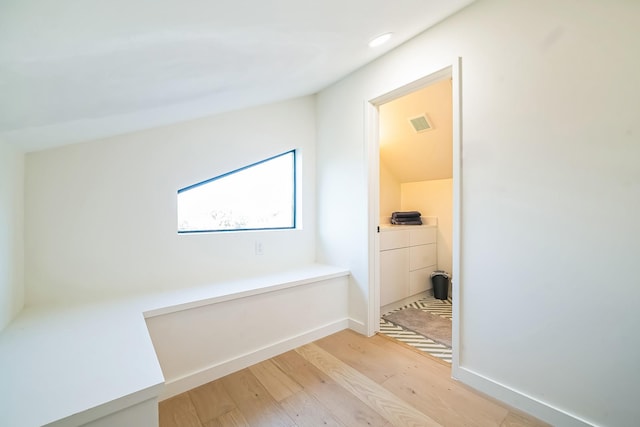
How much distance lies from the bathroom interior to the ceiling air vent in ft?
0.03

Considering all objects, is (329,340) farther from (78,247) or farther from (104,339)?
(78,247)

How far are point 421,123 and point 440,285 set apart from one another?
6.59ft

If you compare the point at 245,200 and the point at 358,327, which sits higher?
the point at 245,200

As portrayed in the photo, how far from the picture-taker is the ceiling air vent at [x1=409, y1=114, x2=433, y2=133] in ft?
9.53

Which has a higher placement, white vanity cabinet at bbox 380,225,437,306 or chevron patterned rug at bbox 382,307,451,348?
white vanity cabinet at bbox 380,225,437,306

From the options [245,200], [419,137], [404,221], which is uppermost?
[419,137]

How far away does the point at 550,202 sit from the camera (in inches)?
54.3

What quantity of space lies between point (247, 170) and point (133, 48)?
65.6 inches

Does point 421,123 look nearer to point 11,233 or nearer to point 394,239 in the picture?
point 394,239

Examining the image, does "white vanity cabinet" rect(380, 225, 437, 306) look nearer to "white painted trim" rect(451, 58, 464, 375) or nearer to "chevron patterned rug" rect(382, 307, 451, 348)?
"chevron patterned rug" rect(382, 307, 451, 348)

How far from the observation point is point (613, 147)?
120cm

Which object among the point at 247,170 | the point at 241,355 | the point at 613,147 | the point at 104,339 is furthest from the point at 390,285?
the point at 104,339

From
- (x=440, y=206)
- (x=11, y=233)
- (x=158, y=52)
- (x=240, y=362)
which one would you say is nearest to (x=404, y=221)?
(x=440, y=206)

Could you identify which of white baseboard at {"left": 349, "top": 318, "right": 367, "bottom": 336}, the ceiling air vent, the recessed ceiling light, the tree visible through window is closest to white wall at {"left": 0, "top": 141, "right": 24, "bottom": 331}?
the tree visible through window
